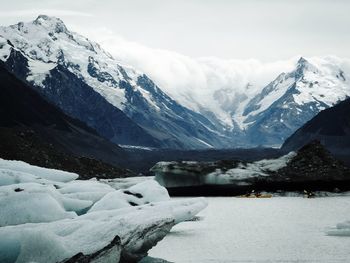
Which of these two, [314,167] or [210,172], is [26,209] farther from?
[314,167]

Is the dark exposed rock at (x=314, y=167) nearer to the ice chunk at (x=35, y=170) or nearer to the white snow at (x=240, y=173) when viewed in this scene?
the white snow at (x=240, y=173)

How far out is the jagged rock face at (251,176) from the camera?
3056 inches

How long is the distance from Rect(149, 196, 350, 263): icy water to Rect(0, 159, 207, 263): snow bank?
15.0 feet

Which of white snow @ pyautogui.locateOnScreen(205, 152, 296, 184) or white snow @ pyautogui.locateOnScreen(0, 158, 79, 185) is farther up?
white snow @ pyautogui.locateOnScreen(0, 158, 79, 185)

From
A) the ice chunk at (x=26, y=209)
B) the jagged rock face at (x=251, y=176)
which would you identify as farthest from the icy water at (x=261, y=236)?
the ice chunk at (x=26, y=209)

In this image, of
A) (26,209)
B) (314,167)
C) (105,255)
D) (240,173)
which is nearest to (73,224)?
(105,255)

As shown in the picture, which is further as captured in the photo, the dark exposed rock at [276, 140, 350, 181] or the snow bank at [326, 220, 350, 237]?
the dark exposed rock at [276, 140, 350, 181]

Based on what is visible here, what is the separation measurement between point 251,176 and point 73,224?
57340mm

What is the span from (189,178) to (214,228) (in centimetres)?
3201

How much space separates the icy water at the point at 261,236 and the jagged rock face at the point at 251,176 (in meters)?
8.67

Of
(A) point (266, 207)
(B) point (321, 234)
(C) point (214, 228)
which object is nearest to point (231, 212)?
(A) point (266, 207)

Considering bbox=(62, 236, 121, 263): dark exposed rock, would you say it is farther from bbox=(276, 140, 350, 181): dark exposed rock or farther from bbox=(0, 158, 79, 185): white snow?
bbox=(276, 140, 350, 181): dark exposed rock

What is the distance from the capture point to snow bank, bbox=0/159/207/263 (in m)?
19.2

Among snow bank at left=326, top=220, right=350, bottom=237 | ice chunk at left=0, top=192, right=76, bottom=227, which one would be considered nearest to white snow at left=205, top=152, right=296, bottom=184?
snow bank at left=326, top=220, right=350, bottom=237
